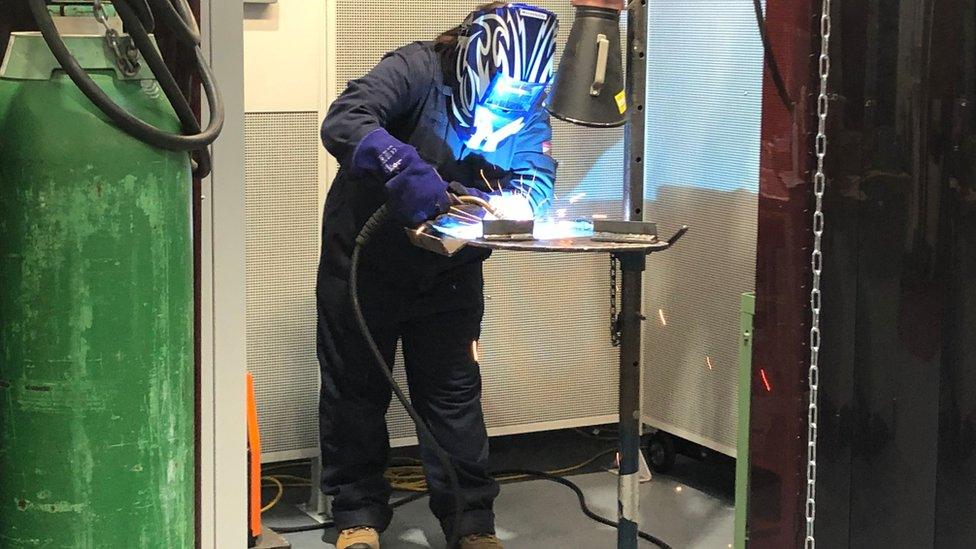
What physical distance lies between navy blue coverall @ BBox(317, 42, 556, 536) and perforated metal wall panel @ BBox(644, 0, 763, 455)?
647 millimetres

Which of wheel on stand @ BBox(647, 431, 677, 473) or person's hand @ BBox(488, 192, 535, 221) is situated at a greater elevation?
person's hand @ BBox(488, 192, 535, 221)

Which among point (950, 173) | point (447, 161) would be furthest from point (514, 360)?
point (950, 173)

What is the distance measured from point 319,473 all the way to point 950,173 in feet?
6.21

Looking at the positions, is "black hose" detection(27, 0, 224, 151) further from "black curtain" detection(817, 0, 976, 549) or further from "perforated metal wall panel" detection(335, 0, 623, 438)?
"perforated metal wall panel" detection(335, 0, 623, 438)

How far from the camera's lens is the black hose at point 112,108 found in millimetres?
1106

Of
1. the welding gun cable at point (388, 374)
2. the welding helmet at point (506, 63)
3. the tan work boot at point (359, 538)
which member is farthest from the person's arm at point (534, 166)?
the tan work boot at point (359, 538)

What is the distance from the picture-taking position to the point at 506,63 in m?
2.52

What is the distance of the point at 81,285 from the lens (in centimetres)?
115

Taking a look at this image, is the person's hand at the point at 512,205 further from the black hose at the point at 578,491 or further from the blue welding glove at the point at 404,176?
the black hose at the point at 578,491

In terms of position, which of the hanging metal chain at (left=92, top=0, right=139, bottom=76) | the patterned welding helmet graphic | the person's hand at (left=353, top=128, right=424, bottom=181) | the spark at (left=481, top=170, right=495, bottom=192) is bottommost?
the spark at (left=481, top=170, right=495, bottom=192)

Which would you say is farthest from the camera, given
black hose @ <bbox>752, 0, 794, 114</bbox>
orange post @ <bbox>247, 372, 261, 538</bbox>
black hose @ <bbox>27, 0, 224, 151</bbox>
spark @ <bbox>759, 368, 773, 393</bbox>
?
A: orange post @ <bbox>247, 372, 261, 538</bbox>

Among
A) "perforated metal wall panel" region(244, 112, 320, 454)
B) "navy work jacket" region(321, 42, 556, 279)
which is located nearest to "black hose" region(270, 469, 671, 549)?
"perforated metal wall panel" region(244, 112, 320, 454)

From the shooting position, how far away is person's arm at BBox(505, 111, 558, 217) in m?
2.83

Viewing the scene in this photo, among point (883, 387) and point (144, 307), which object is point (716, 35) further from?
point (144, 307)
